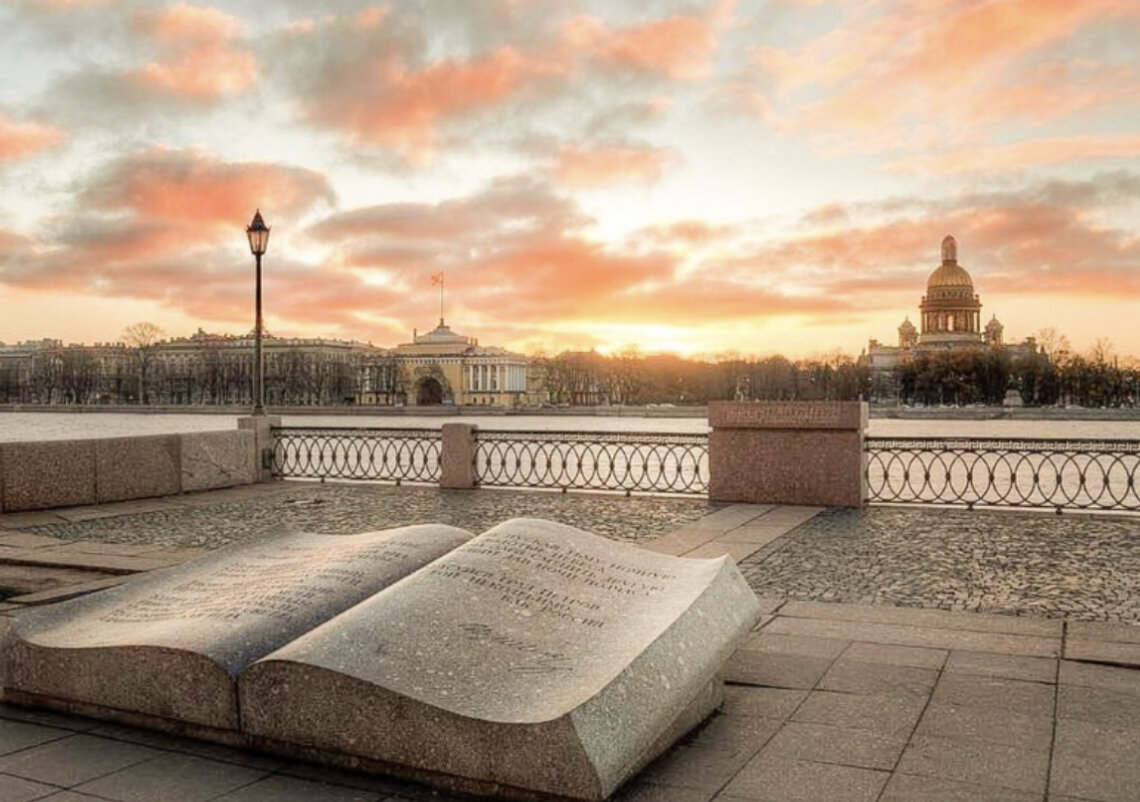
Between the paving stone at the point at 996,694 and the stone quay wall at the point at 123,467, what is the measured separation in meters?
12.8

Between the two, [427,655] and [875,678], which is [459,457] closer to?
[875,678]

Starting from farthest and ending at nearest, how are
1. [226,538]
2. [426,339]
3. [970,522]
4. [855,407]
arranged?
[426,339], [855,407], [970,522], [226,538]

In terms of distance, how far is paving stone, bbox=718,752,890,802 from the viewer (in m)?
4.05

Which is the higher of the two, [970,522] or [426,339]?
[426,339]

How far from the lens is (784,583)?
8758mm

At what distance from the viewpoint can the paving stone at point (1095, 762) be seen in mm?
4098

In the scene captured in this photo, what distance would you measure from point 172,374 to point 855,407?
141023mm

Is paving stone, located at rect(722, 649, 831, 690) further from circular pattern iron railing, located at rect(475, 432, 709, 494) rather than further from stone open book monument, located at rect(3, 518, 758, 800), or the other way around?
circular pattern iron railing, located at rect(475, 432, 709, 494)

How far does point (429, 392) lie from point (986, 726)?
145656 mm

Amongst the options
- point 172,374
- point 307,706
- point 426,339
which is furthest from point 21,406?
point 307,706

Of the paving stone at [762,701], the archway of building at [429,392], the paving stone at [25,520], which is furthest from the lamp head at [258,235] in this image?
the archway of building at [429,392]

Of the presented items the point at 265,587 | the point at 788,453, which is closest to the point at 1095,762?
the point at 265,587

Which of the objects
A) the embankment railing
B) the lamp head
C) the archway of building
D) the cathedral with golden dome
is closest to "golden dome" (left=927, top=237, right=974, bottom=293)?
the cathedral with golden dome

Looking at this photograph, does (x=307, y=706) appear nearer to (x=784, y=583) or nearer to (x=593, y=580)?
(x=593, y=580)
